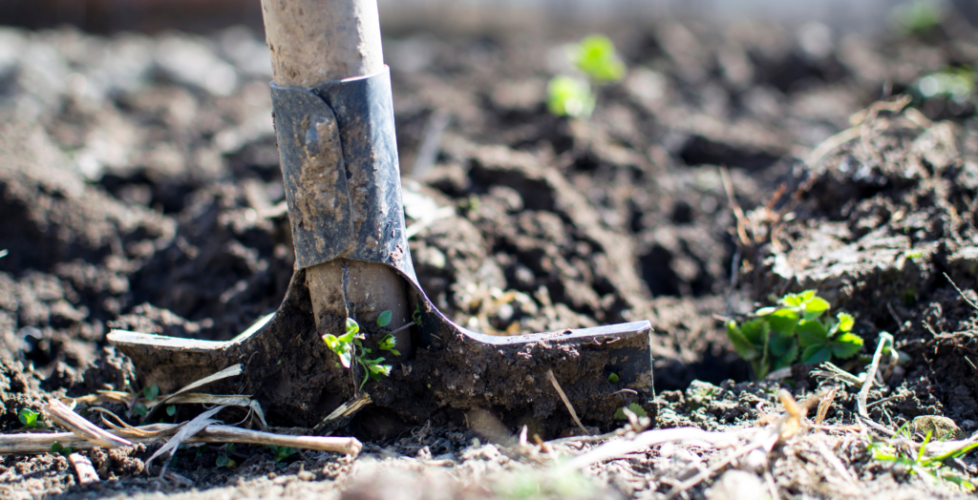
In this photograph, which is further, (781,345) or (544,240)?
(544,240)

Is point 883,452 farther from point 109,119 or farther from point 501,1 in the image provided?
point 501,1

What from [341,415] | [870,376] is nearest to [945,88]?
[870,376]

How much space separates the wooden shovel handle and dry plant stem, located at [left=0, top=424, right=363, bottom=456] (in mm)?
821

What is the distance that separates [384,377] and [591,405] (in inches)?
21.4

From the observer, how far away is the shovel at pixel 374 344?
142cm

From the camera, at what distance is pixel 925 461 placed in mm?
1416

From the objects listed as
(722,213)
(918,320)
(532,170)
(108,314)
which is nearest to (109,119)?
(108,314)

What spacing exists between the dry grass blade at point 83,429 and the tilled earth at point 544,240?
1.5 inches

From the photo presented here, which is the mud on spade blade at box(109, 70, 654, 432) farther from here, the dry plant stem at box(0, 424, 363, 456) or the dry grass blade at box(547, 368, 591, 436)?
the dry plant stem at box(0, 424, 363, 456)

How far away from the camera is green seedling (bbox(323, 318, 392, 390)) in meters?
1.46

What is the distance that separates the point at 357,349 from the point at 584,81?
372 centimetres

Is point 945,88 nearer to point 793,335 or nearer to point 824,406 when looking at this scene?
point 793,335

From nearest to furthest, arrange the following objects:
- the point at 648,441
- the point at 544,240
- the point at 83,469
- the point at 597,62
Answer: the point at 648,441
the point at 83,469
the point at 544,240
the point at 597,62

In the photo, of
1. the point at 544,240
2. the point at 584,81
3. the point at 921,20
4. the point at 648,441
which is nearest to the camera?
the point at 648,441
